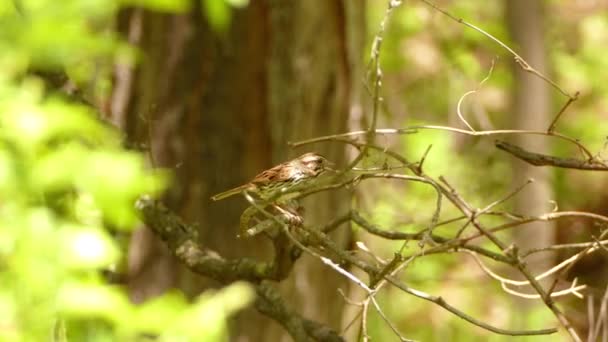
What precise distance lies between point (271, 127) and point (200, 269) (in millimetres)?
1333

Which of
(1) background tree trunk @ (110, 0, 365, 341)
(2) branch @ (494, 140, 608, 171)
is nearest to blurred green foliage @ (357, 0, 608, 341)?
(1) background tree trunk @ (110, 0, 365, 341)

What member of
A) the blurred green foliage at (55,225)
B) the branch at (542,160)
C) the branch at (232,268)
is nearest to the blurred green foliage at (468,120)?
the branch at (232,268)

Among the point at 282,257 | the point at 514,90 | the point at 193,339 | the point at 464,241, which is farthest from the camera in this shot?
the point at 514,90

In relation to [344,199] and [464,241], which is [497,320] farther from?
[464,241]

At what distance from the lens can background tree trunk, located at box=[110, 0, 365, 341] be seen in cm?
423

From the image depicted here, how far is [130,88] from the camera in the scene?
4434 mm

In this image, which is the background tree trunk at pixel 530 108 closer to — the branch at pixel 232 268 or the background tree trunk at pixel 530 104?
the background tree trunk at pixel 530 104

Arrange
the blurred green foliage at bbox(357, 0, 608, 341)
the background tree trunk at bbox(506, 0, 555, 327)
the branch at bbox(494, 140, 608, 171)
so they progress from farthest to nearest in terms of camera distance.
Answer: the blurred green foliage at bbox(357, 0, 608, 341), the background tree trunk at bbox(506, 0, 555, 327), the branch at bbox(494, 140, 608, 171)

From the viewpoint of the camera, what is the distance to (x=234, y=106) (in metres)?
4.26

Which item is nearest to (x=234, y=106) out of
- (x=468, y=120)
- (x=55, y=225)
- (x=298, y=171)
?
(x=298, y=171)

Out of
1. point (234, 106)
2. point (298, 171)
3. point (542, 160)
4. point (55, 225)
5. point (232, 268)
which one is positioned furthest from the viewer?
point (234, 106)

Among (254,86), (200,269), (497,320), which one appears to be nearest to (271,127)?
(254,86)

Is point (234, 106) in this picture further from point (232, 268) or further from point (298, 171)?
point (298, 171)

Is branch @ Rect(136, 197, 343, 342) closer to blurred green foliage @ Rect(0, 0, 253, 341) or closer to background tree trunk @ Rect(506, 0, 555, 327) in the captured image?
blurred green foliage @ Rect(0, 0, 253, 341)
